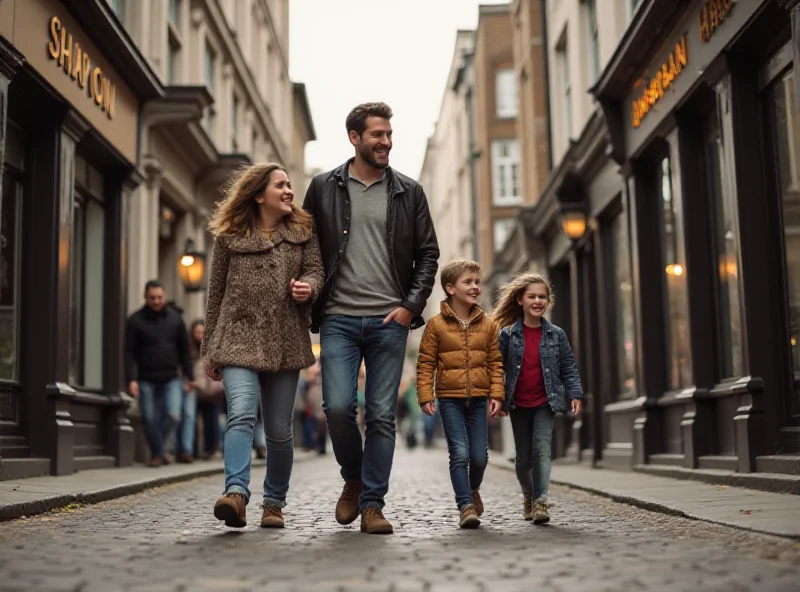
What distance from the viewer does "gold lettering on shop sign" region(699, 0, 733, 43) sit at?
32.0 ft

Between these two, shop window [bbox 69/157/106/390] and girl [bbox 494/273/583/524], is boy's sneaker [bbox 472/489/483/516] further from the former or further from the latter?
shop window [bbox 69/157/106/390]

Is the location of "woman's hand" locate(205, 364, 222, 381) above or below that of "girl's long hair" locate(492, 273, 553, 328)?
below

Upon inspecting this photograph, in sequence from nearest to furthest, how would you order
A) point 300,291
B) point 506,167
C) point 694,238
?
1. point 300,291
2. point 694,238
3. point 506,167

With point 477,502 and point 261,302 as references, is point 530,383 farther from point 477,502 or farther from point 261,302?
point 261,302

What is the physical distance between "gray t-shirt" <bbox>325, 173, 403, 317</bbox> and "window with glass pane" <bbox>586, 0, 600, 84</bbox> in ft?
36.7

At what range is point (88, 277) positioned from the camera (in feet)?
44.9

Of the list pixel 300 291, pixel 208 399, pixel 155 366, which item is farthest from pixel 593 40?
pixel 300 291

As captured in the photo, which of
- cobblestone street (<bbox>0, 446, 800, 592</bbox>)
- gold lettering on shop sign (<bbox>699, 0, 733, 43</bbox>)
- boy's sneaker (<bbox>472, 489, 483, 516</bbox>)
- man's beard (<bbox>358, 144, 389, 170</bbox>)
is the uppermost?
gold lettering on shop sign (<bbox>699, 0, 733, 43</bbox>)

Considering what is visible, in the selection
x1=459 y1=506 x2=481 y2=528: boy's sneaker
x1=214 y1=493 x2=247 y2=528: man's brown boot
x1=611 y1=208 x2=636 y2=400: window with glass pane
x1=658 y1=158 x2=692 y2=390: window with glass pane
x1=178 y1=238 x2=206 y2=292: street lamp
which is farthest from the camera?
x1=178 y1=238 x2=206 y2=292: street lamp

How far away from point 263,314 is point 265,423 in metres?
0.58

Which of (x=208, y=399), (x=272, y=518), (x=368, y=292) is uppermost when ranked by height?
(x=368, y=292)

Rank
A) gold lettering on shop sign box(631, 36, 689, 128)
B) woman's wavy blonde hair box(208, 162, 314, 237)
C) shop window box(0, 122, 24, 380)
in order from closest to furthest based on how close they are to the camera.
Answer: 1. woman's wavy blonde hair box(208, 162, 314, 237)
2. shop window box(0, 122, 24, 380)
3. gold lettering on shop sign box(631, 36, 689, 128)

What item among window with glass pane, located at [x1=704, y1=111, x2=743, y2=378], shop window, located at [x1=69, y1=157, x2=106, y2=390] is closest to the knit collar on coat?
window with glass pane, located at [x1=704, y1=111, x2=743, y2=378]

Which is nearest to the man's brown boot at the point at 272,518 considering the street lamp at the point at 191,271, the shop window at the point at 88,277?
the shop window at the point at 88,277
